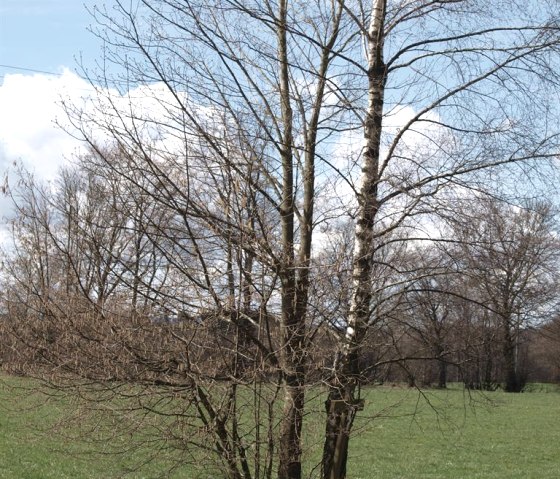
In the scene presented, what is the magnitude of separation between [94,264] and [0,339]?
106cm

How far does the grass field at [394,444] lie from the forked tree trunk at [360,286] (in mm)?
186

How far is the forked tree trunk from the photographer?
491 cm

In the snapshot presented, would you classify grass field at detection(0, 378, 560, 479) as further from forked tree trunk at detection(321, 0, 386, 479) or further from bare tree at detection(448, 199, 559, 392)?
bare tree at detection(448, 199, 559, 392)

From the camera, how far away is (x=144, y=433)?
4.56m

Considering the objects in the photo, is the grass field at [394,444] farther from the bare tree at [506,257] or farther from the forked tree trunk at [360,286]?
the bare tree at [506,257]

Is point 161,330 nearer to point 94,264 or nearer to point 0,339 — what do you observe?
point 94,264

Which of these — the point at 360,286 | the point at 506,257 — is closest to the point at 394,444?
the point at 506,257

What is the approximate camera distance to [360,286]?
4.86m

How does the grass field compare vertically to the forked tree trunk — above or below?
below

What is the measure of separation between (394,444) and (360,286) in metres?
13.5

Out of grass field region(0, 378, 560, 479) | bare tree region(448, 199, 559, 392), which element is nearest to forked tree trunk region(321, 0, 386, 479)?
grass field region(0, 378, 560, 479)

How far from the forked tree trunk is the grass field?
0.19 metres

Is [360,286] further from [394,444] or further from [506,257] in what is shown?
[394,444]

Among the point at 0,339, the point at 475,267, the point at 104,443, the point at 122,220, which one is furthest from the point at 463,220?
the point at 0,339
